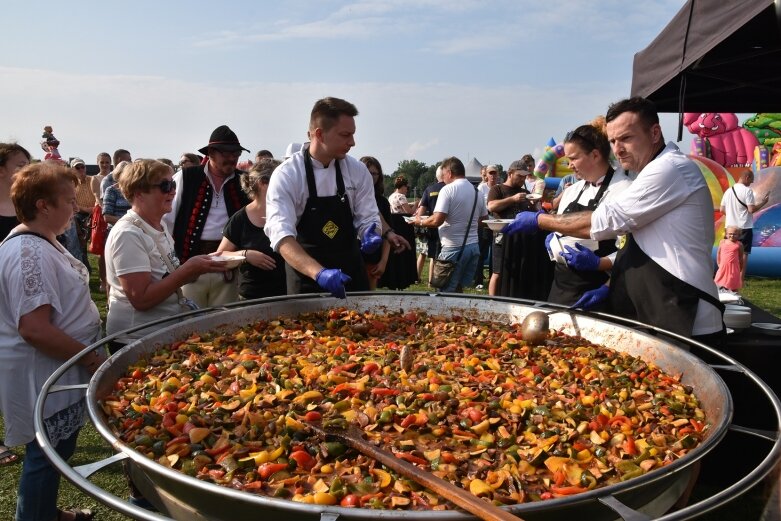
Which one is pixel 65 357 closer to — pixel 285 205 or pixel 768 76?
pixel 285 205

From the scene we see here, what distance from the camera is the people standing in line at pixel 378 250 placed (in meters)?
4.85

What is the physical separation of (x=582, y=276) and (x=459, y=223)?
4.04 metres

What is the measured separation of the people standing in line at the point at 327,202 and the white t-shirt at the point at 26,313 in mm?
1073

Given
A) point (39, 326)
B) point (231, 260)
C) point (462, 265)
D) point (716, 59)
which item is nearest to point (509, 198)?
point (462, 265)

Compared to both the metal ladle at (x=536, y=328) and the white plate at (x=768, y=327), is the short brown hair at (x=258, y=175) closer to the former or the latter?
the metal ladle at (x=536, y=328)

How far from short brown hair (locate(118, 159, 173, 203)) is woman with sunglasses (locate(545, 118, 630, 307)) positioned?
2363 mm

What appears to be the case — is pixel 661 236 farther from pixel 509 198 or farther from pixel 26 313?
pixel 509 198

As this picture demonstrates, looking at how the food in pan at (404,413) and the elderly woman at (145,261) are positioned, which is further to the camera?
the elderly woman at (145,261)

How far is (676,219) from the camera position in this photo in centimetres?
277

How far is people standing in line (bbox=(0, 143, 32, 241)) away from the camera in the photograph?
14.1 feet

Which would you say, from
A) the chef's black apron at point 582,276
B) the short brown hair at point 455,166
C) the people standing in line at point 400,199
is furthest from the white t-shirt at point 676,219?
the people standing in line at point 400,199

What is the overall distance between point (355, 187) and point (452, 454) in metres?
2.48

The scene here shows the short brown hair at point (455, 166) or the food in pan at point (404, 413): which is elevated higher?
the short brown hair at point (455, 166)

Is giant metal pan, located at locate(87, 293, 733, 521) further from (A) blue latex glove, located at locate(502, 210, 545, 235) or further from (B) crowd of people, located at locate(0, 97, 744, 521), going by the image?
(A) blue latex glove, located at locate(502, 210, 545, 235)
